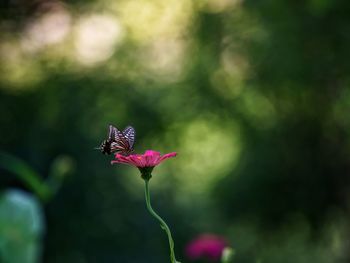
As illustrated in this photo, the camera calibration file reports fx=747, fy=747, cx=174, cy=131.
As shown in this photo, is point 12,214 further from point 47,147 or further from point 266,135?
point 266,135

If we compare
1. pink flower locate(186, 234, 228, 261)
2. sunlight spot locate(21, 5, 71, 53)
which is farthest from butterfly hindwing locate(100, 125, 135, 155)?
sunlight spot locate(21, 5, 71, 53)

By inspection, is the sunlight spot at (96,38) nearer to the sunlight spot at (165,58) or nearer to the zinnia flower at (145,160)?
the sunlight spot at (165,58)

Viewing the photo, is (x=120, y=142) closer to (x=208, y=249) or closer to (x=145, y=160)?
(x=145, y=160)

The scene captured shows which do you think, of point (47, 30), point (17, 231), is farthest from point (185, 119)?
point (17, 231)

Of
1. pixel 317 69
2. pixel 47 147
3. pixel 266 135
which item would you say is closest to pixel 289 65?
pixel 317 69

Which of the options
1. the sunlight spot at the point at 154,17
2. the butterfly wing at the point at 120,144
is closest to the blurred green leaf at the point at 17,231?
the butterfly wing at the point at 120,144

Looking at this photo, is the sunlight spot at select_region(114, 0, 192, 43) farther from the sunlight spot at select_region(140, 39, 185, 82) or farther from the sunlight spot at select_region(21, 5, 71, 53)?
the sunlight spot at select_region(21, 5, 71, 53)
